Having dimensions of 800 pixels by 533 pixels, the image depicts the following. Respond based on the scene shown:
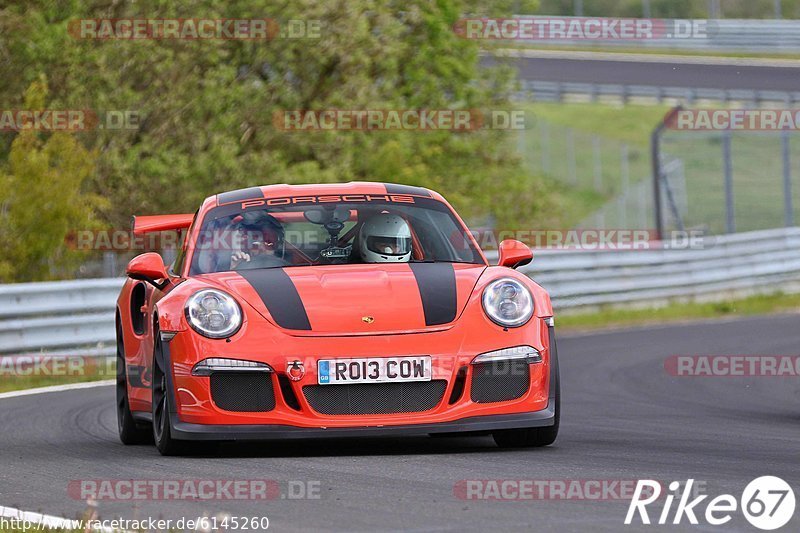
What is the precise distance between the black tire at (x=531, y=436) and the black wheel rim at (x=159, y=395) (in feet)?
5.03

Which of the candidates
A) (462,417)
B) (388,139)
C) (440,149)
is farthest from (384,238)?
(440,149)

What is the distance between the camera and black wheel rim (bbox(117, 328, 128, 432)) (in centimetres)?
905

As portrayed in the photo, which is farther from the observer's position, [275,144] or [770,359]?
[275,144]

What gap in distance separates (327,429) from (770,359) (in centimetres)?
773

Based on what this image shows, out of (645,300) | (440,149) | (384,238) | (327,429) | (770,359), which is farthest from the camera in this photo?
(440,149)

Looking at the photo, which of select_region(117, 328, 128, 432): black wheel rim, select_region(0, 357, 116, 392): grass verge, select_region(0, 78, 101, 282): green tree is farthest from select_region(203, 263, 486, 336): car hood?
select_region(0, 78, 101, 282): green tree

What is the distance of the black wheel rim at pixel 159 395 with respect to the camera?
24.8ft

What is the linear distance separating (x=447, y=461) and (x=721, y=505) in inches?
67.7

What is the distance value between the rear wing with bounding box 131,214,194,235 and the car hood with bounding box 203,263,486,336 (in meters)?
1.48

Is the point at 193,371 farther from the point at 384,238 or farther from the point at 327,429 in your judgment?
the point at 384,238

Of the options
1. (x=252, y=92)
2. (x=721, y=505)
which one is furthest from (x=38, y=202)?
(x=721, y=505)

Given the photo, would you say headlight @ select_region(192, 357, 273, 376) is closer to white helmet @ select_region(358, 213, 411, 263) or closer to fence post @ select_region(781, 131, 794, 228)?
white helmet @ select_region(358, 213, 411, 263)

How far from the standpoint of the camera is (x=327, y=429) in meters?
7.14

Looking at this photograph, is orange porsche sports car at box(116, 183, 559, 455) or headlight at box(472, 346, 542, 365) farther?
headlight at box(472, 346, 542, 365)
